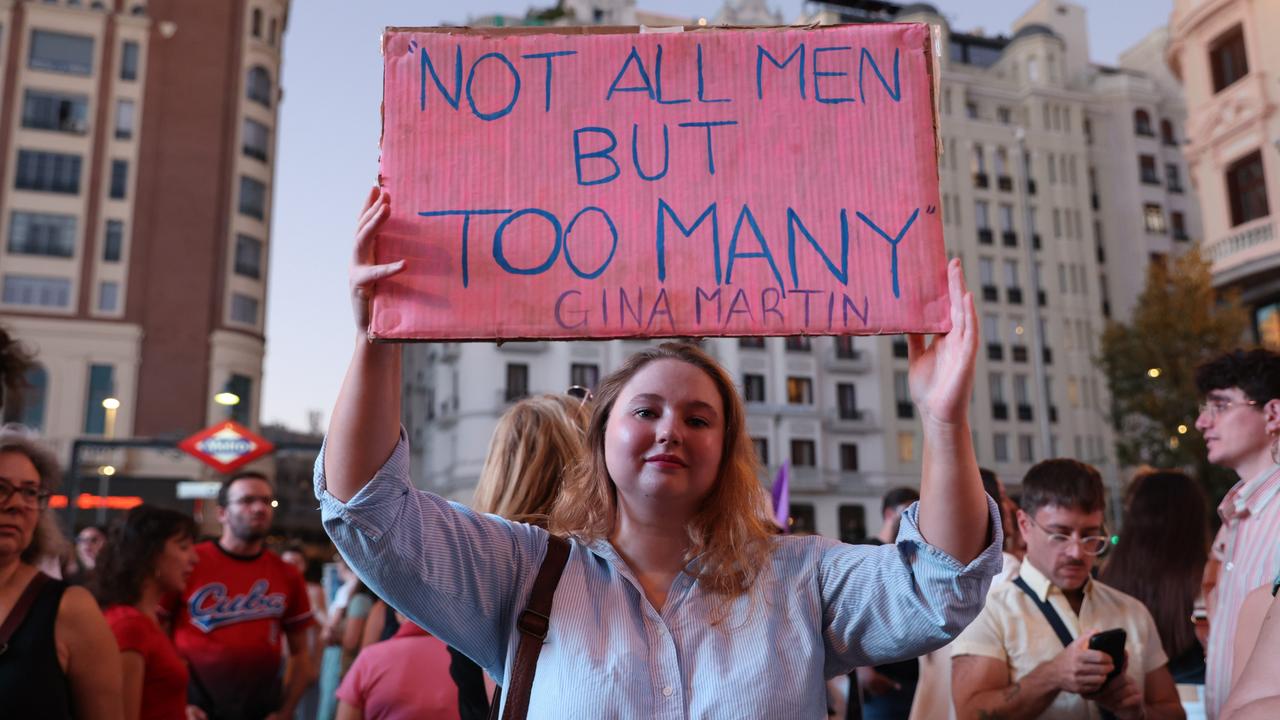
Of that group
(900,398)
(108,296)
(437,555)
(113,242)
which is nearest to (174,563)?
(437,555)

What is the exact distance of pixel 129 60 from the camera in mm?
39844

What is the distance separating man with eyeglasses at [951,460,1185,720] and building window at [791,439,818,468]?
40486 millimetres

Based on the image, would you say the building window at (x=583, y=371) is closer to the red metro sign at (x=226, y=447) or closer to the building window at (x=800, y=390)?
the building window at (x=800, y=390)

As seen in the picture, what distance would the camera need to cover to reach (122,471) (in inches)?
1421

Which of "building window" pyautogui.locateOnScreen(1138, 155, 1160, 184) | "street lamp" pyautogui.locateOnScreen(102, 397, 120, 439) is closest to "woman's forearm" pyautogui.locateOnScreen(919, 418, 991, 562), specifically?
"street lamp" pyautogui.locateOnScreen(102, 397, 120, 439)

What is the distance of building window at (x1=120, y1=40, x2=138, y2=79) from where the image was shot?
3969 cm

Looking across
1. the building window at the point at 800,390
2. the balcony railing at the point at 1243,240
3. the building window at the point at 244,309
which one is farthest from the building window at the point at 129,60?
the balcony railing at the point at 1243,240

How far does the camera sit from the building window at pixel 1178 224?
5112 centimetres

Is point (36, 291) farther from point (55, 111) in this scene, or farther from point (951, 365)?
point (951, 365)

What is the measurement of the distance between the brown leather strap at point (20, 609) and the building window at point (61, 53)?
4187 cm

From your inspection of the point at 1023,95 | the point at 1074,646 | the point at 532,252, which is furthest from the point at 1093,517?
the point at 1023,95

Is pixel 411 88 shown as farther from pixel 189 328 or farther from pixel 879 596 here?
pixel 189 328

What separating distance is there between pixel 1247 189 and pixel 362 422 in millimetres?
23525

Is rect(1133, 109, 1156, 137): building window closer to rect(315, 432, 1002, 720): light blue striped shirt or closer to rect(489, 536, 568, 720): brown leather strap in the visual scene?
rect(315, 432, 1002, 720): light blue striped shirt
